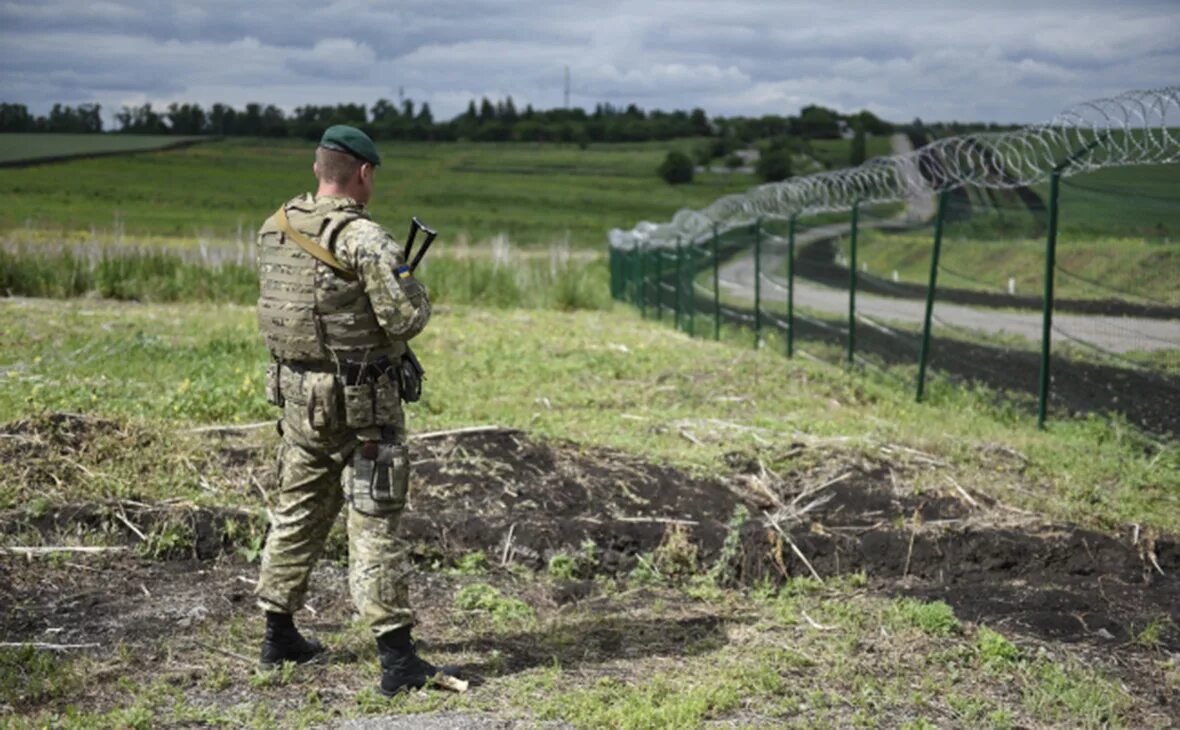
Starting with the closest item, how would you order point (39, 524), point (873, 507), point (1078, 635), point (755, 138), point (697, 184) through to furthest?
point (1078, 635), point (39, 524), point (873, 507), point (697, 184), point (755, 138)

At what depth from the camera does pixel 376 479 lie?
465 centimetres

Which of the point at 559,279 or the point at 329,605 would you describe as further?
the point at 559,279

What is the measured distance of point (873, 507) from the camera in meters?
7.20

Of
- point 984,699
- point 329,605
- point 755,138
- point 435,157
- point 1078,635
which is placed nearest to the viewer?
point 984,699

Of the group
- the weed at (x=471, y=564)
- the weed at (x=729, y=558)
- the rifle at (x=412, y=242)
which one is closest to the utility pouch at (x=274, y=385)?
the rifle at (x=412, y=242)

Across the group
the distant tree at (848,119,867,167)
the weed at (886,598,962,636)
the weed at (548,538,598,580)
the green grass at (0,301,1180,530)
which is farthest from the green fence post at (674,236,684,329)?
the distant tree at (848,119,867,167)

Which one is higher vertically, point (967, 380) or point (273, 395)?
point (273, 395)

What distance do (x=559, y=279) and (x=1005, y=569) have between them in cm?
1648

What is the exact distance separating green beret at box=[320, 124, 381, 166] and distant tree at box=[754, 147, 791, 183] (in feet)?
198

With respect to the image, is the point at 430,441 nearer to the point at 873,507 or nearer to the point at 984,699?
the point at 873,507

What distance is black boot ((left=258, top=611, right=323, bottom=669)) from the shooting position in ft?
16.0

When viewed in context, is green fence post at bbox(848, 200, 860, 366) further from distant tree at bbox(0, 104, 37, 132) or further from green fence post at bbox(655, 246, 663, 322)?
distant tree at bbox(0, 104, 37, 132)

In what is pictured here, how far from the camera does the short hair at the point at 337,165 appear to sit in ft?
15.3

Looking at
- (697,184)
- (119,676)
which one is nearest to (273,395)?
(119,676)
